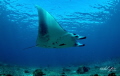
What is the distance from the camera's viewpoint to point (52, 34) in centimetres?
476

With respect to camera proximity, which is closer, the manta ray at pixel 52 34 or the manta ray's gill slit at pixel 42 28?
the manta ray at pixel 52 34

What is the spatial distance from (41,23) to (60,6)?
2032cm

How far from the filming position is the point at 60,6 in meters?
24.3

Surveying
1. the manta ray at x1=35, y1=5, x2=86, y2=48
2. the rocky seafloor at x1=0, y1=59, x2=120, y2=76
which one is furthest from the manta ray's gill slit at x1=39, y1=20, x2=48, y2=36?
the rocky seafloor at x1=0, y1=59, x2=120, y2=76

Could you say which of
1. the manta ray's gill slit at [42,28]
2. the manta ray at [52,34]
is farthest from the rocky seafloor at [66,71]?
the manta ray's gill slit at [42,28]

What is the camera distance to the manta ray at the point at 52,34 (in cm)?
454

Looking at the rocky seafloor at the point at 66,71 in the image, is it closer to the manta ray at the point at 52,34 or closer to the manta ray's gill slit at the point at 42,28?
the manta ray at the point at 52,34

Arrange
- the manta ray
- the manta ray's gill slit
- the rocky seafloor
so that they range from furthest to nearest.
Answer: the rocky seafloor, the manta ray's gill slit, the manta ray

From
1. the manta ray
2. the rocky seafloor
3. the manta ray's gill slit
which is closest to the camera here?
the manta ray

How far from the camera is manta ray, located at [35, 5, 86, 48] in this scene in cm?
454

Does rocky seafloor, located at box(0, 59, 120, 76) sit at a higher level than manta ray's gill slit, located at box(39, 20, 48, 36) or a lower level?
lower

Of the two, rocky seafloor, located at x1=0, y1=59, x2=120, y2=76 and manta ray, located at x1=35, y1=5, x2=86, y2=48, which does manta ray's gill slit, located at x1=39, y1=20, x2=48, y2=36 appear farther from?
rocky seafloor, located at x1=0, y1=59, x2=120, y2=76

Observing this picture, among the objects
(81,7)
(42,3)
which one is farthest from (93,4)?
(42,3)

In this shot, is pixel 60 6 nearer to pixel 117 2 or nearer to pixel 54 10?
pixel 54 10
